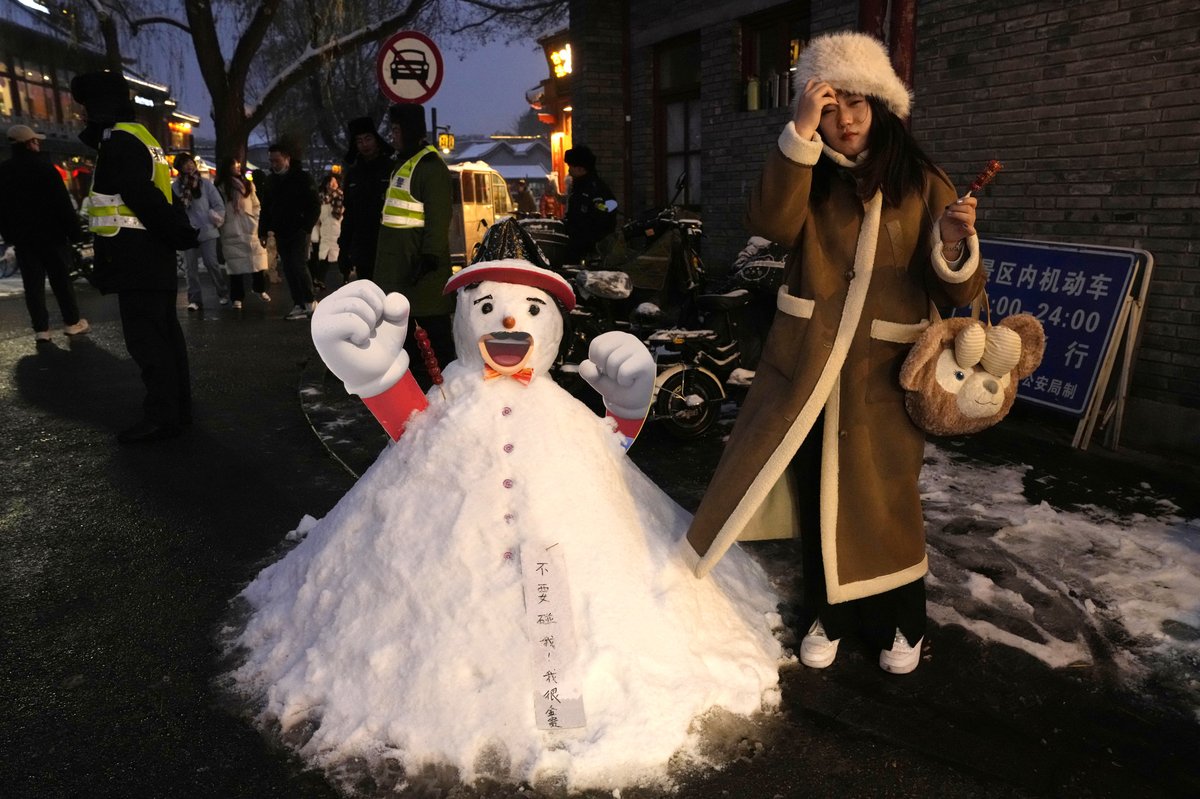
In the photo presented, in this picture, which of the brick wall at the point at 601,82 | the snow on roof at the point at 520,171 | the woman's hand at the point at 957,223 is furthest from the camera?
the snow on roof at the point at 520,171

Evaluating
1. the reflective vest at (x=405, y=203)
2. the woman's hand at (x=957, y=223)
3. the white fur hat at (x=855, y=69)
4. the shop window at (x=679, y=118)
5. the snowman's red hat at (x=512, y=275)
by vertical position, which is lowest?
the snowman's red hat at (x=512, y=275)

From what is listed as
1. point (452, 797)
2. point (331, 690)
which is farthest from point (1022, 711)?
point (331, 690)

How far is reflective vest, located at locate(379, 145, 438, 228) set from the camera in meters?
5.74

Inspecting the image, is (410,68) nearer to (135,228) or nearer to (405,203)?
(405,203)

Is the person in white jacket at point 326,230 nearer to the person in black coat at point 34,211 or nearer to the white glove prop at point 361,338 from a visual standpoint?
the person in black coat at point 34,211

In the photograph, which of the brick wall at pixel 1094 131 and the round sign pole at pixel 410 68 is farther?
the round sign pole at pixel 410 68

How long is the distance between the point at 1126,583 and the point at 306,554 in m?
3.43

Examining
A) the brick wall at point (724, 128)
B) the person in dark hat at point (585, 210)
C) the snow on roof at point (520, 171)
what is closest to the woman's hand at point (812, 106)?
the person in dark hat at point (585, 210)

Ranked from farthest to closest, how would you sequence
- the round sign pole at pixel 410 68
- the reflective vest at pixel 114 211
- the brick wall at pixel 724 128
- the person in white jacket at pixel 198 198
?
the person in white jacket at pixel 198 198
the brick wall at pixel 724 128
the round sign pole at pixel 410 68
the reflective vest at pixel 114 211

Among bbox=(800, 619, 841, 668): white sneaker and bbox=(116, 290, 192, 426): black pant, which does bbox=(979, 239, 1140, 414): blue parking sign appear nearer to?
bbox=(800, 619, 841, 668): white sneaker

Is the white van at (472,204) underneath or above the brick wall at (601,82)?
underneath

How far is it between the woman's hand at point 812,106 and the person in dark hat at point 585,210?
569 cm

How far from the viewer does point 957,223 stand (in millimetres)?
2490

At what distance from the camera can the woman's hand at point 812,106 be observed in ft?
8.26
